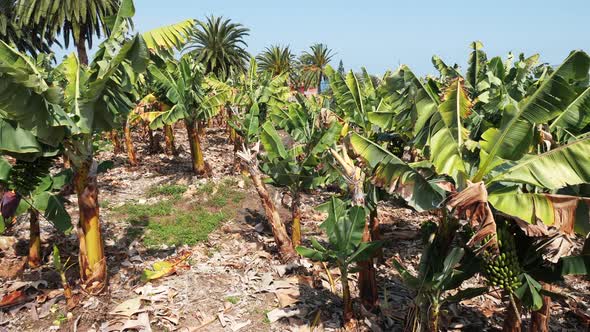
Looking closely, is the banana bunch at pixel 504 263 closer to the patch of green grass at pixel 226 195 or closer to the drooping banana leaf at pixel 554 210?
the drooping banana leaf at pixel 554 210

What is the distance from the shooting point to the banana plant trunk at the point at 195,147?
13438 millimetres

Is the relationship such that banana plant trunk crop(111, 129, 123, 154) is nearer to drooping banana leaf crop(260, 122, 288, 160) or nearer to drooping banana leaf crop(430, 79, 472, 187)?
drooping banana leaf crop(260, 122, 288, 160)

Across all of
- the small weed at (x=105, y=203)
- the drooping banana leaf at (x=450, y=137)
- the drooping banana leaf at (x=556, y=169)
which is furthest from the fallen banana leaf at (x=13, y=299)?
the drooping banana leaf at (x=556, y=169)

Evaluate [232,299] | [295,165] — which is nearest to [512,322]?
[232,299]

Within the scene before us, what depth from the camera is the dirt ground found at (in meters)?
6.37

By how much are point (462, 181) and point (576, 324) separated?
179 inches

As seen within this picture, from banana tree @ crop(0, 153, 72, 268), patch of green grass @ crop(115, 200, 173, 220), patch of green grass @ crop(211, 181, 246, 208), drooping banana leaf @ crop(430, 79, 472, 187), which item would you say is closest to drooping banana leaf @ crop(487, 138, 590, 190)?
drooping banana leaf @ crop(430, 79, 472, 187)

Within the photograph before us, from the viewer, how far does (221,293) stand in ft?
23.9

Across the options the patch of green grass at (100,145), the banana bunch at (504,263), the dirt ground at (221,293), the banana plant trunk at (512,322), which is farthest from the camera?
the patch of green grass at (100,145)

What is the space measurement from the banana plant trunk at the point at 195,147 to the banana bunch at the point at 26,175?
664cm

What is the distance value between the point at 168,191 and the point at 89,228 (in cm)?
631

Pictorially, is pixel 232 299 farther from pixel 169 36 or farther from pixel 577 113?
pixel 577 113

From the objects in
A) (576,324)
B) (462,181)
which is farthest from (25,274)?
(576,324)

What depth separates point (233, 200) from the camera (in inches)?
478
